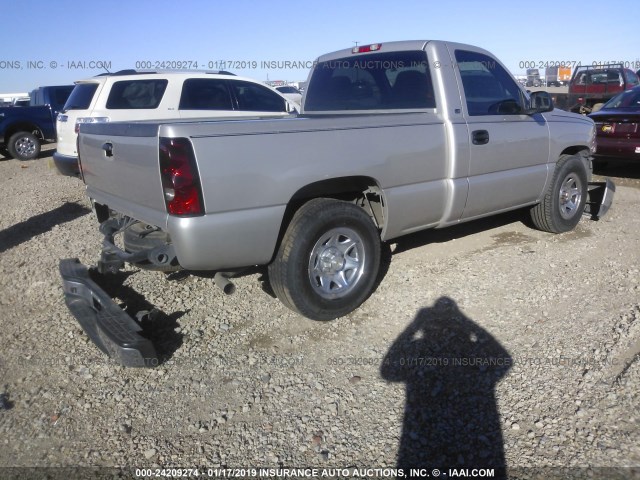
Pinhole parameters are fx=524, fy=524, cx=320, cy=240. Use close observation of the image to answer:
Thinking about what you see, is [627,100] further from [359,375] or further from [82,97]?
[82,97]

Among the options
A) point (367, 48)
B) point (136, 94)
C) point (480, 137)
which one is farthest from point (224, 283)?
point (136, 94)

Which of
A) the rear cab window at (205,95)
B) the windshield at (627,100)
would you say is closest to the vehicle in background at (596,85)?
the windshield at (627,100)

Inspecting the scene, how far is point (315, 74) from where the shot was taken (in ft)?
17.9

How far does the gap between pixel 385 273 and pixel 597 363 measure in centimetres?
195

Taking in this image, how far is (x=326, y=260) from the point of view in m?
3.80

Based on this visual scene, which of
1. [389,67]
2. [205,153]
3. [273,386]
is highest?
[389,67]

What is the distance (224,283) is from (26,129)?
1316 cm

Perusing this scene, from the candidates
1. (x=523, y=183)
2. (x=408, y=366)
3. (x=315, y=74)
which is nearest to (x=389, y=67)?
(x=315, y=74)

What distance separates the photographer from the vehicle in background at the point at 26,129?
1343cm

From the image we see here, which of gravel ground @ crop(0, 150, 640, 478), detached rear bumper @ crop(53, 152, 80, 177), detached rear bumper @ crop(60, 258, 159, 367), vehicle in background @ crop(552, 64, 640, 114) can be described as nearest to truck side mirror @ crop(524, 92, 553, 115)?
gravel ground @ crop(0, 150, 640, 478)

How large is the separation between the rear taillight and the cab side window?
2.56 m

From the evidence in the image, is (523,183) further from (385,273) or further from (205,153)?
(205,153)

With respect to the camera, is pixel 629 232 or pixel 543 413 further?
pixel 629 232

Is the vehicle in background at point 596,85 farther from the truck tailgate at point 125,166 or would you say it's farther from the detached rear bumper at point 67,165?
the truck tailgate at point 125,166
